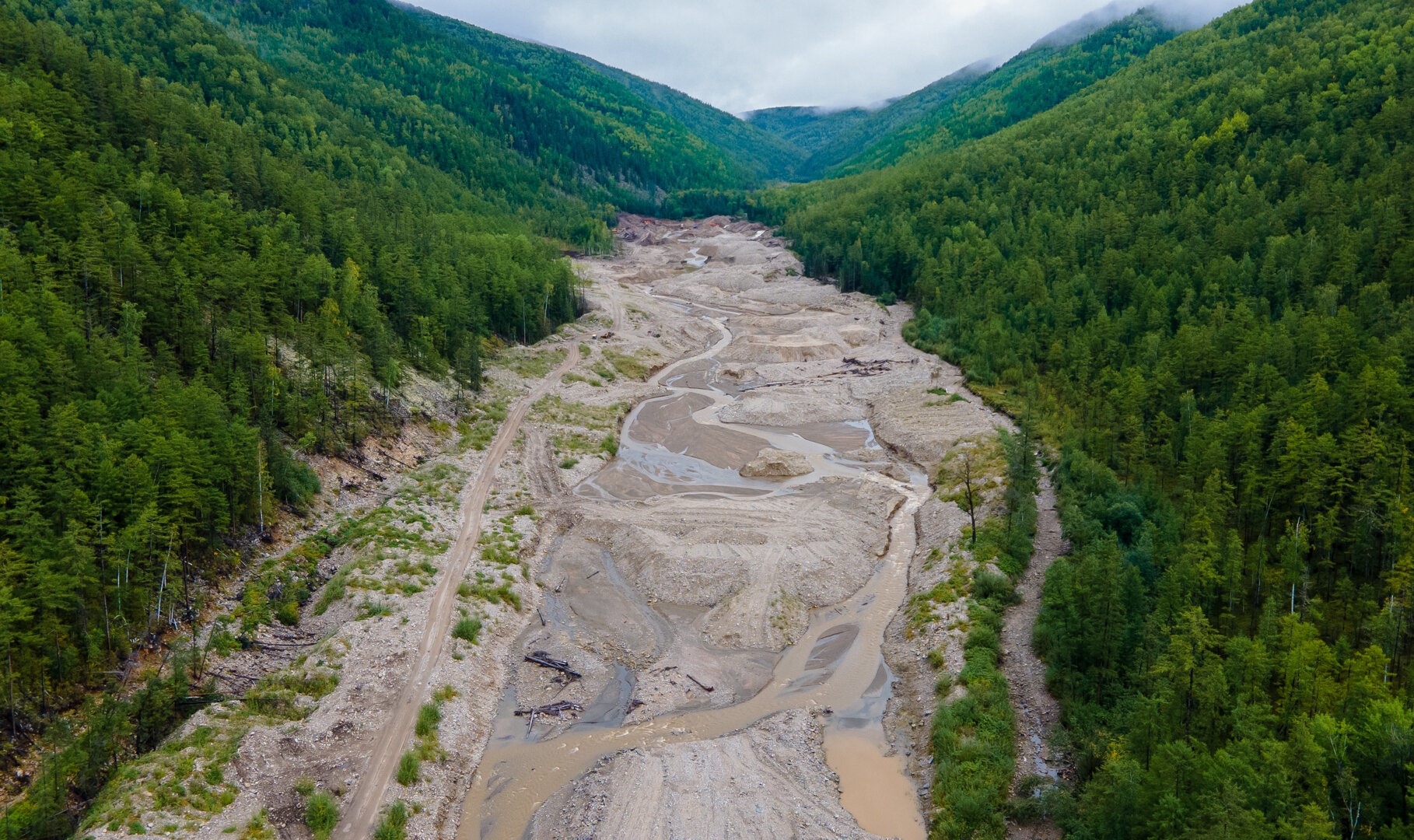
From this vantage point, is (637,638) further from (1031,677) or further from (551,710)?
(1031,677)

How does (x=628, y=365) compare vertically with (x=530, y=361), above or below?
below

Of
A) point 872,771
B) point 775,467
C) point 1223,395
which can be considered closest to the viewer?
point 872,771

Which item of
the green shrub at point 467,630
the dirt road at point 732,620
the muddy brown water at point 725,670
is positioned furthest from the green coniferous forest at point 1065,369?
the green shrub at point 467,630

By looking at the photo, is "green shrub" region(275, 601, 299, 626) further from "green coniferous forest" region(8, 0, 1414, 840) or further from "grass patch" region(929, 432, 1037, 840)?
"grass patch" region(929, 432, 1037, 840)

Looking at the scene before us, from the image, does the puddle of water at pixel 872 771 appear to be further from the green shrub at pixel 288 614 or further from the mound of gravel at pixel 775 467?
the mound of gravel at pixel 775 467

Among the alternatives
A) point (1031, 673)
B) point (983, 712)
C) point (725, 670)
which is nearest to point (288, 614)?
point (725, 670)

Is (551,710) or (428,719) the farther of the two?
(551,710)

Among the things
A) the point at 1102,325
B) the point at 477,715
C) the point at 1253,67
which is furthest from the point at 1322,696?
the point at 1253,67

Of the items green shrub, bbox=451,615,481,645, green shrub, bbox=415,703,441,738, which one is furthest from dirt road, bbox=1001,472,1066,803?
green shrub, bbox=451,615,481,645
